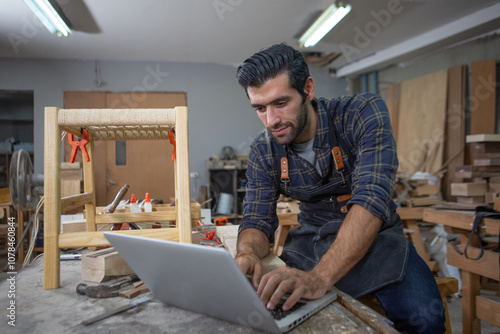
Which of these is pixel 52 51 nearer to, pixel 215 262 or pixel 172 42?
pixel 172 42

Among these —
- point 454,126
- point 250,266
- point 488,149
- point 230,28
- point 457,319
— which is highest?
point 230,28

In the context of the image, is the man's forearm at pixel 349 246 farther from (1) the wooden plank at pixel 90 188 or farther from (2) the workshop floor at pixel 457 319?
(2) the workshop floor at pixel 457 319

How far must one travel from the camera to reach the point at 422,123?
17.9 feet

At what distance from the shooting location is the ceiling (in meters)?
4.11

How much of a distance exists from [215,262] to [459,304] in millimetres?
3414

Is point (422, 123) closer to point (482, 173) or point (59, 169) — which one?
point (482, 173)

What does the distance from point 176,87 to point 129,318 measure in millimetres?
5922

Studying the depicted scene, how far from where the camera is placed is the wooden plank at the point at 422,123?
16.8 feet

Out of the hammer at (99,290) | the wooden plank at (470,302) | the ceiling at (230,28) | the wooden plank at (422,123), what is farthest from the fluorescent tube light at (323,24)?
the hammer at (99,290)

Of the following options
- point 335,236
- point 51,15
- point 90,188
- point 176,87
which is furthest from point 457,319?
point 176,87

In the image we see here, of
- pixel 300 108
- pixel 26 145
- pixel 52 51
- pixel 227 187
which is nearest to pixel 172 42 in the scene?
pixel 52 51

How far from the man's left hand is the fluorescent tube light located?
3.81m

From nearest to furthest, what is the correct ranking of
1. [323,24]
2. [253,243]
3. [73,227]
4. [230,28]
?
1. [253,243]
2. [73,227]
3. [323,24]
4. [230,28]

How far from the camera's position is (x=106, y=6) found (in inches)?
160
